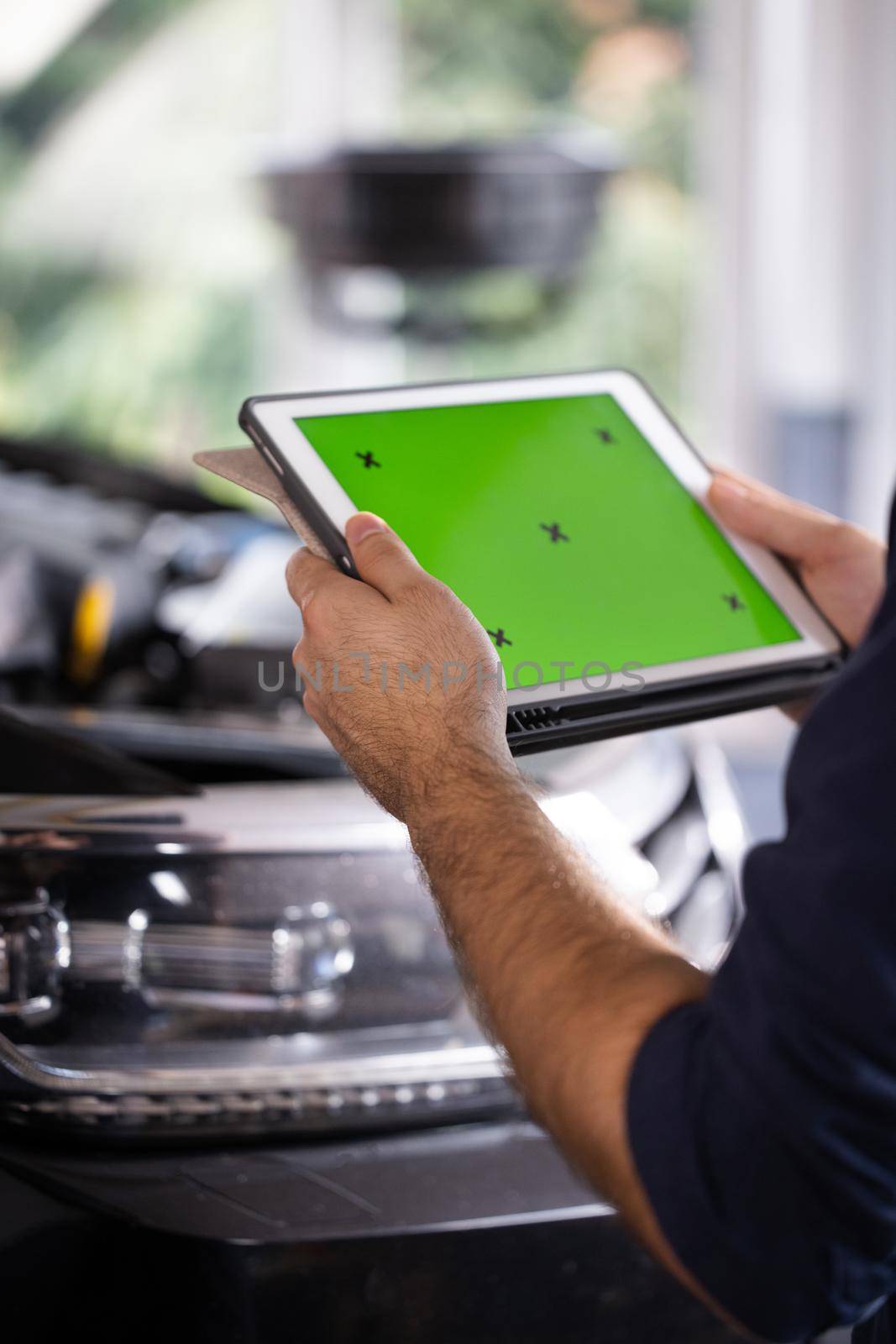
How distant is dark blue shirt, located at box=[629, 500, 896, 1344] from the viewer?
539 mm

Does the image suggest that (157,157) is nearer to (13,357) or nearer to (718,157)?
(13,357)

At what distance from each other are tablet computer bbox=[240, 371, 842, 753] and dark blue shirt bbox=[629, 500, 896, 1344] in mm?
261

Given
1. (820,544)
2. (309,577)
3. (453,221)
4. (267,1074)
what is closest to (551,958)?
(309,577)

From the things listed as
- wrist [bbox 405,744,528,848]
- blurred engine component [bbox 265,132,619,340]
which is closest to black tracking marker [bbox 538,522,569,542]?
wrist [bbox 405,744,528,848]

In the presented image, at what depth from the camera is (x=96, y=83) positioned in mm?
4570

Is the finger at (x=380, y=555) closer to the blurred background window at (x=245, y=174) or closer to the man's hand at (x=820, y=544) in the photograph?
the man's hand at (x=820, y=544)

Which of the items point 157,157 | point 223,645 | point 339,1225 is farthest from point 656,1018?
point 157,157

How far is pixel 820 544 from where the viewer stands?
1.04 m

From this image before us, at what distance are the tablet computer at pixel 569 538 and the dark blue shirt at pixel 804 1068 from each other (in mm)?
261

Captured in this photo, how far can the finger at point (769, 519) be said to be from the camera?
3.34 feet

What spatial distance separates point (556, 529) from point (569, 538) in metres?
0.01

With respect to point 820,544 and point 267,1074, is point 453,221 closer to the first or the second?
point 820,544

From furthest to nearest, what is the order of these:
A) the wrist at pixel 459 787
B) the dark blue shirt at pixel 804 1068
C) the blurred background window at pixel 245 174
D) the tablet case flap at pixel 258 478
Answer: the blurred background window at pixel 245 174
the tablet case flap at pixel 258 478
the wrist at pixel 459 787
the dark blue shirt at pixel 804 1068

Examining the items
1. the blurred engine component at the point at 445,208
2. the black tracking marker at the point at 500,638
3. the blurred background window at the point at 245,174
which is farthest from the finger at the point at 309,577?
the blurred background window at the point at 245,174
